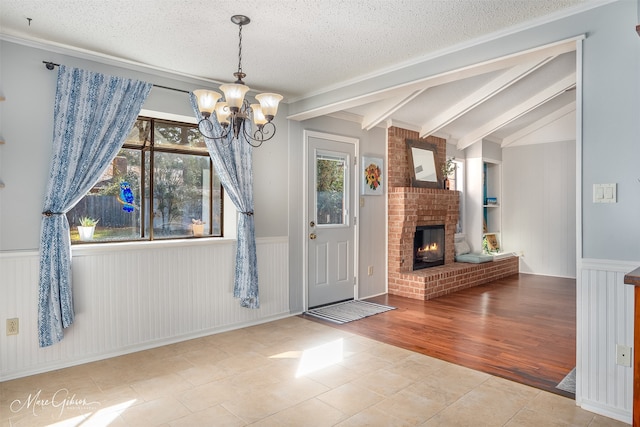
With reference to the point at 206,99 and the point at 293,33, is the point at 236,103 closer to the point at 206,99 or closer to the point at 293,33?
the point at 206,99

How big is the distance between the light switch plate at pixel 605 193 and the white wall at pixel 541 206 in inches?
186

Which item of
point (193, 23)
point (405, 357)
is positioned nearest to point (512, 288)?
point (405, 357)

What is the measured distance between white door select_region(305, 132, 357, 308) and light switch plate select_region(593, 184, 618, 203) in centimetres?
297

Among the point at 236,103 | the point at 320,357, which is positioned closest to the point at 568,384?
the point at 320,357

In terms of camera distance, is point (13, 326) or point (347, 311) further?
point (347, 311)

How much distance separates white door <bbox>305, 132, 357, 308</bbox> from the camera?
4875 millimetres

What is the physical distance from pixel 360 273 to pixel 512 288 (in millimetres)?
2460

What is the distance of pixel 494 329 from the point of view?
4.10 metres

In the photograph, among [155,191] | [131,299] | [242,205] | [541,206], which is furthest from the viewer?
[541,206]

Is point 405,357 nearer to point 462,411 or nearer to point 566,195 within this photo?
point 462,411

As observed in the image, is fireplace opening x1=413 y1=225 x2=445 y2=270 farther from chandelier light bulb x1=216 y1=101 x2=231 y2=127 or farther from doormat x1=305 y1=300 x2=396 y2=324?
chandelier light bulb x1=216 y1=101 x2=231 y2=127

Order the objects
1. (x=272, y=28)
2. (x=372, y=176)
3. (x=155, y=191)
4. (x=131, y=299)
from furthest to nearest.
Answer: (x=372, y=176)
(x=155, y=191)
(x=131, y=299)
(x=272, y=28)

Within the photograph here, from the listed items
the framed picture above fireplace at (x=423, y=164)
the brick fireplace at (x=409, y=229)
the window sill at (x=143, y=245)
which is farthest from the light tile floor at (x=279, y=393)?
the framed picture above fireplace at (x=423, y=164)

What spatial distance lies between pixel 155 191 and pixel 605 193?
3.55 metres
